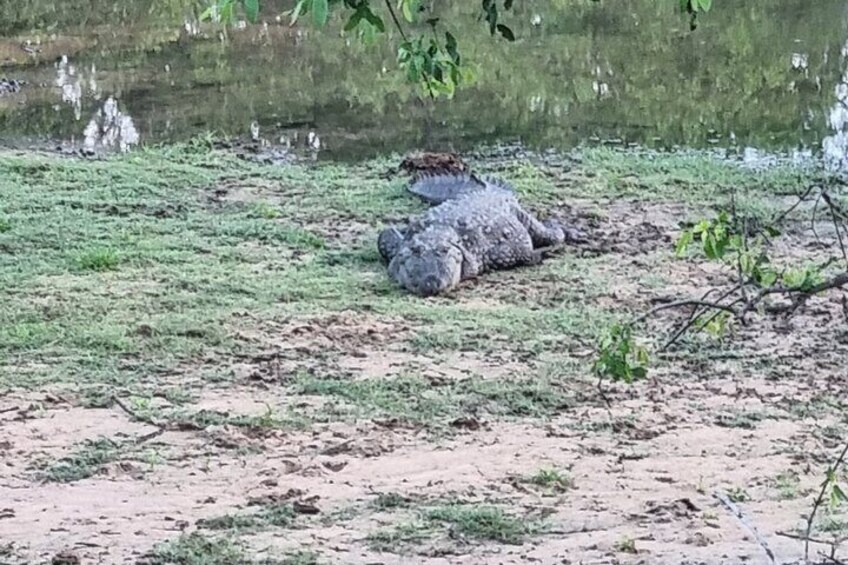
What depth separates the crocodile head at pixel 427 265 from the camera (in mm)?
6738

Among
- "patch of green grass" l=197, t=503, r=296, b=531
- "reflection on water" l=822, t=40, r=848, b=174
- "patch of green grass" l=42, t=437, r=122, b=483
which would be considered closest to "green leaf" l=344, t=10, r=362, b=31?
"patch of green grass" l=197, t=503, r=296, b=531

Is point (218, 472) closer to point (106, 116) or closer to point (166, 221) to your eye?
point (166, 221)

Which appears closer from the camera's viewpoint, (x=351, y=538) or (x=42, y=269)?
(x=351, y=538)

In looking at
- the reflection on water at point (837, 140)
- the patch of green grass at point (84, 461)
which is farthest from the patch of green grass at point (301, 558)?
the reflection on water at point (837, 140)

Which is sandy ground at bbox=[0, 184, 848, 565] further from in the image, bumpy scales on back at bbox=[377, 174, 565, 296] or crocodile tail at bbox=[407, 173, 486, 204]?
crocodile tail at bbox=[407, 173, 486, 204]

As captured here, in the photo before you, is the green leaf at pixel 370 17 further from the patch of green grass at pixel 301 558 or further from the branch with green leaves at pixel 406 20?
the patch of green grass at pixel 301 558

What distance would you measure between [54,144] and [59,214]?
2.85 metres

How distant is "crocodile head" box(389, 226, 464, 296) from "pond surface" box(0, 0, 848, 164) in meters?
3.39

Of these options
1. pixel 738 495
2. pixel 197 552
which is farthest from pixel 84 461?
pixel 738 495

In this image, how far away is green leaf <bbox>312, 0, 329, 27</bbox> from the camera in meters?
2.03

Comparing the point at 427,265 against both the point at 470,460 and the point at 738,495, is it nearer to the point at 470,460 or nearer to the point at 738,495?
the point at 470,460

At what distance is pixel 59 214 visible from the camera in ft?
26.1

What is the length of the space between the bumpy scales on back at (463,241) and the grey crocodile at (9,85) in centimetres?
629

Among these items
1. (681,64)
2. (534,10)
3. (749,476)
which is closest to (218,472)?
(749,476)
